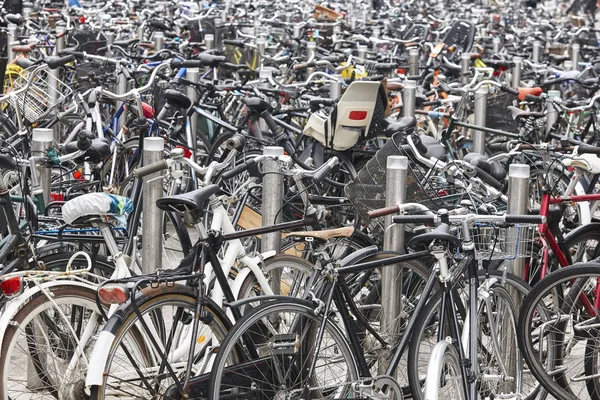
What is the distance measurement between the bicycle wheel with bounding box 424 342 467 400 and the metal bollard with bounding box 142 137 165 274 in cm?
171

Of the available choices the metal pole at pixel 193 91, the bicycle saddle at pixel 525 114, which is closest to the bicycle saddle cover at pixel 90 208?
the metal pole at pixel 193 91

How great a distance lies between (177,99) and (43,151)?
169cm

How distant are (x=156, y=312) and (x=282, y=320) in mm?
550

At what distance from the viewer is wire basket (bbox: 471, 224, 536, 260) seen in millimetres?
5008

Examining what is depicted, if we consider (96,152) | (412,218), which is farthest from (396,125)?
(412,218)

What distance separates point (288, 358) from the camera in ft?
15.7

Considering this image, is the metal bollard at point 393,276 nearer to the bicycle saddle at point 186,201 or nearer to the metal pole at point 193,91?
the bicycle saddle at point 186,201

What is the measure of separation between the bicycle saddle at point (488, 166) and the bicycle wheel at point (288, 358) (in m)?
1.96

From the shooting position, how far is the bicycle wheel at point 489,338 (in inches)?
190

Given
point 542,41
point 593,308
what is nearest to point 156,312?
point 593,308

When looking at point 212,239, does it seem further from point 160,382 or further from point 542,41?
point 542,41

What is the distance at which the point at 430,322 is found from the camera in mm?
5047

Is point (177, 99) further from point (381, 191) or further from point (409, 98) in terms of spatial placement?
point (409, 98)

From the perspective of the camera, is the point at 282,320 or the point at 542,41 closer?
the point at 282,320
